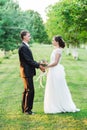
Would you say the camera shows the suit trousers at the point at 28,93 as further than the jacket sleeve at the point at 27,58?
Yes

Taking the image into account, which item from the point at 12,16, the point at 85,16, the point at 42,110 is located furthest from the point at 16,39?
the point at 42,110

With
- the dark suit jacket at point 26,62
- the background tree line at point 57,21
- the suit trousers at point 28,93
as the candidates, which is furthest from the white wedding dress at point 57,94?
the background tree line at point 57,21

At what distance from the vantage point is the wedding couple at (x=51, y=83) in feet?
40.5

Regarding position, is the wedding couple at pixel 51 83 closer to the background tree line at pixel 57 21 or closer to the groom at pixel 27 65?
the groom at pixel 27 65

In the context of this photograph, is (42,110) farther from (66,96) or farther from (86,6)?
(86,6)

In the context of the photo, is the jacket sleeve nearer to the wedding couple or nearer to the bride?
the wedding couple

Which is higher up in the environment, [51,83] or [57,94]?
[51,83]

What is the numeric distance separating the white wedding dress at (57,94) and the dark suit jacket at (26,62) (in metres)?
0.77

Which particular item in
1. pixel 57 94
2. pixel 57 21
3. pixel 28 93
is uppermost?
pixel 28 93

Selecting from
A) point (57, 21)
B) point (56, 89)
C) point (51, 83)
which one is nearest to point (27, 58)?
point (51, 83)

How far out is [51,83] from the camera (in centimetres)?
1305

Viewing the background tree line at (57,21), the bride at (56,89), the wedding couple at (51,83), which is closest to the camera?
the wedding couple at (51,83)

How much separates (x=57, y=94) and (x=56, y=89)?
0.49ft

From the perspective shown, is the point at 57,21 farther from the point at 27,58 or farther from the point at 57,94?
the point at 27,58
